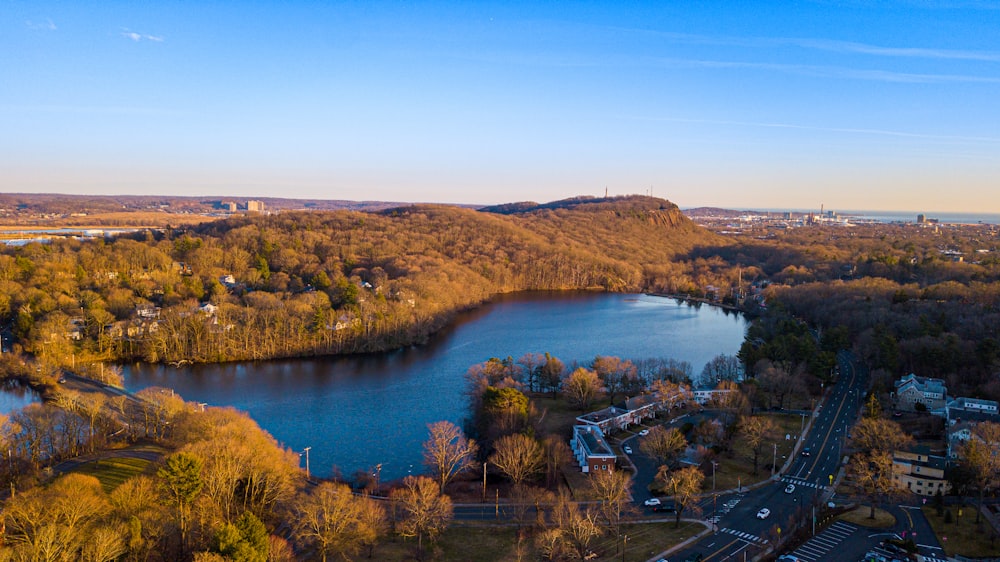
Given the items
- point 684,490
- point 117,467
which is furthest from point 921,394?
point 117,467

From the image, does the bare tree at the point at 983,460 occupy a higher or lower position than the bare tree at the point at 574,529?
higher

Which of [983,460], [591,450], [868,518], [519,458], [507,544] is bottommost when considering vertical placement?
[507,544]

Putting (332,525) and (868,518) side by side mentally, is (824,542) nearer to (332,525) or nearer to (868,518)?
(868,518)

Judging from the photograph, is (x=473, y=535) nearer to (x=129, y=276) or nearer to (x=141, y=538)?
(x=141, y=538)

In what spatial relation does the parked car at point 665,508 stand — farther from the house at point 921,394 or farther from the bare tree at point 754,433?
the house at point 921,394

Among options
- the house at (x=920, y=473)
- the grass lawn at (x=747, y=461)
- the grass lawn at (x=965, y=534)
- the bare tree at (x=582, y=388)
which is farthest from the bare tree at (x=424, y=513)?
the house at (x=920, y=473)

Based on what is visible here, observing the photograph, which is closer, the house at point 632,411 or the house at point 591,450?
the house at point 591,450
